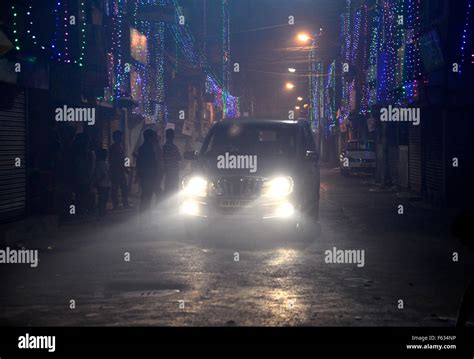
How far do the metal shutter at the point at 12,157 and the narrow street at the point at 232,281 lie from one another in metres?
1.10

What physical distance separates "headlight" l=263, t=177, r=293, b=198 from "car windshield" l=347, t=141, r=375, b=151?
90.4ft

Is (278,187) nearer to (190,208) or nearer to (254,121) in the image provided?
(190,208)

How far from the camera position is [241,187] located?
1319 centimetres

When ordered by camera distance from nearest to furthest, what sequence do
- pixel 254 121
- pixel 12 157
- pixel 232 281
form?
pixel 232 281
pixel 254 121
pixel 12 157

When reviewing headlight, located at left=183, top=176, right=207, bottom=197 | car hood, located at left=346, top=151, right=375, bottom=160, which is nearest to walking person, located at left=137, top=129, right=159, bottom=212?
headlight, located at left=183, top=176, right=207, bottom=197

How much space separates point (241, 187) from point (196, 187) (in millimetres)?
896

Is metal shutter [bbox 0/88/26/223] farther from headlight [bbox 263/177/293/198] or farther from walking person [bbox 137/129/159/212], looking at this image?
headlight [bbox 263/177/293/198]

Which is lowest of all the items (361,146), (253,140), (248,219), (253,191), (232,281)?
(232,281)

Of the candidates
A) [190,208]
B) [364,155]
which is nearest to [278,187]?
[190,208]

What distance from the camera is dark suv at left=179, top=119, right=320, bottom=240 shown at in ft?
42.9

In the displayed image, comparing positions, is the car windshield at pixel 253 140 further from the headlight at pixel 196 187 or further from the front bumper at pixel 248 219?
the front bumper at pixel 248 219

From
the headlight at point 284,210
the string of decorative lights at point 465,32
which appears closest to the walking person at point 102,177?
the headlight at point 284,210

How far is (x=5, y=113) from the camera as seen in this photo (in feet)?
48.9
